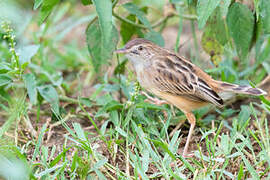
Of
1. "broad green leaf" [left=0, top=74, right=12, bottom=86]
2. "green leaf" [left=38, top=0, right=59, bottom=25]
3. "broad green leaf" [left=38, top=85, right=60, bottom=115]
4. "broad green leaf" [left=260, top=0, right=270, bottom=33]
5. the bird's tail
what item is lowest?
"broad green leaf" [left=38, top=85, right=60, bottom=115]

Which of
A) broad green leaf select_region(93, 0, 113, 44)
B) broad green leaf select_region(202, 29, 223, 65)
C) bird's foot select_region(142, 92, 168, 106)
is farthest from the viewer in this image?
broad green leaf select_region(202, 29, 223, 65)

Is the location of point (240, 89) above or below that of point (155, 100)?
above

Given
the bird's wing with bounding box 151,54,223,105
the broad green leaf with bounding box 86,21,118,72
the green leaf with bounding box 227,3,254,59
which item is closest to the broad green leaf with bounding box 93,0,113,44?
the broad green leaf with bounding box 86,21,118,72

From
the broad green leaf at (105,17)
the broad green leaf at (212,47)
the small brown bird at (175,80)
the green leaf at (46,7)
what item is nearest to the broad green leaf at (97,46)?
the small brown bird at (175,80)

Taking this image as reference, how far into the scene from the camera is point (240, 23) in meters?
4.99

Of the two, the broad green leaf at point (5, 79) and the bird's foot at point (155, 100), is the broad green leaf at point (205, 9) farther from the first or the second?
the broad green leaf at point (5, 79)

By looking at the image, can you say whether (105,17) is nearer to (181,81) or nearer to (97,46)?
(97,46)

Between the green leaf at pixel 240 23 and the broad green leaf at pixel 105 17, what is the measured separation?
1.95 m

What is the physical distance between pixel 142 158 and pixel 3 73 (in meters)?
1.99

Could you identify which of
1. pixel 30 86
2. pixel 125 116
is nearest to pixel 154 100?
pixel 125 116

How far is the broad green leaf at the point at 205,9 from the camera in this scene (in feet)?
12.6

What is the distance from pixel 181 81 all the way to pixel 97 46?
45.5 inches

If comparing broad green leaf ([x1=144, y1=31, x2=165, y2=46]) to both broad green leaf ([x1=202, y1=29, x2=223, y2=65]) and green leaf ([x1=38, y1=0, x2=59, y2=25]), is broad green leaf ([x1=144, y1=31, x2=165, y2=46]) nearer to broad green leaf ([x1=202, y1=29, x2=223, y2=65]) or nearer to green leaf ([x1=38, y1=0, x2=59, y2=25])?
broad green leaf ([x1=202, y1=29, x2=223, y2=65])

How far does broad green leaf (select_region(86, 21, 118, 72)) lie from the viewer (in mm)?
4887
